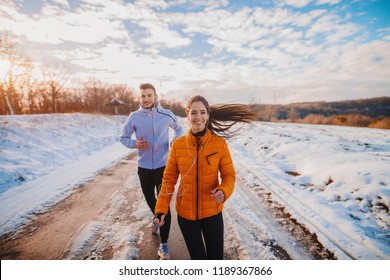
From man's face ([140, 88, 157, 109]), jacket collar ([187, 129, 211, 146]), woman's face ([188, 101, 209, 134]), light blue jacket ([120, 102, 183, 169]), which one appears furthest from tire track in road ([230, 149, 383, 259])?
man's face ([140, 88, 157, 109])

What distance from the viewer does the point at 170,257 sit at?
2.60 metres

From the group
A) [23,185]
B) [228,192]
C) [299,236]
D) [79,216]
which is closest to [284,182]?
[299,236]

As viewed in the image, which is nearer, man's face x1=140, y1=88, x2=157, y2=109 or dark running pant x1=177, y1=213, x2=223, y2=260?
dark running pant x1=177, y1=213, x2=223, y2=260

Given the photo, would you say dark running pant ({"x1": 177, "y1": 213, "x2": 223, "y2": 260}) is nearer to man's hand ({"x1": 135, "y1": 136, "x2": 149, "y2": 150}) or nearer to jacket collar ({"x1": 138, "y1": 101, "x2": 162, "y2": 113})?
man's hand ({"x1": 135, "y1": 136, "x2": 149, "y2": 150})

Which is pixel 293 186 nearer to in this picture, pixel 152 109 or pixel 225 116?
pixel 225 116

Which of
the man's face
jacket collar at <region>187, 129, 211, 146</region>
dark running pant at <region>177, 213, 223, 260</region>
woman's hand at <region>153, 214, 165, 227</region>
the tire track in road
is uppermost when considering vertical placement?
the man's face

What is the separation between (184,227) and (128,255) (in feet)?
3.68

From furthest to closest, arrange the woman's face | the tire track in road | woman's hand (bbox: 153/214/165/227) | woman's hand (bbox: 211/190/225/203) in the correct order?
the tire track in road, the woman's face, woman's hand (bbox: 153/214/165/227), woman's hand (bbox: 211/190/225/203)

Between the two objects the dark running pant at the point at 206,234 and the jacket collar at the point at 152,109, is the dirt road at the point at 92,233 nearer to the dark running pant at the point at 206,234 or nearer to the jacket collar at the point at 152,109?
the dark running pant at the point at 206,234

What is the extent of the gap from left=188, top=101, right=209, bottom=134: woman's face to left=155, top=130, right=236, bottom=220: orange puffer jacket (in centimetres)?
9

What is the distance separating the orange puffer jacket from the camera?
196 cm

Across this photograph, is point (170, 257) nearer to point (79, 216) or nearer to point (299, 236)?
point (299, 236)

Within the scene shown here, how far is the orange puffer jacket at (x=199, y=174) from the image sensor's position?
77.1 inches

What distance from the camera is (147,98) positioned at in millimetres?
2742
